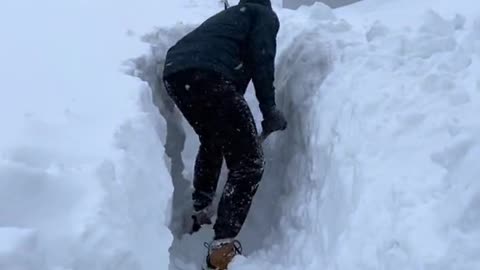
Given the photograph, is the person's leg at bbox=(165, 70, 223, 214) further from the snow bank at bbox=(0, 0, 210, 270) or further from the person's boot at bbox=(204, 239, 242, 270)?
the person's boot at bbox=(204, 239, 242, 270)

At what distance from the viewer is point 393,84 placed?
13.3 ft

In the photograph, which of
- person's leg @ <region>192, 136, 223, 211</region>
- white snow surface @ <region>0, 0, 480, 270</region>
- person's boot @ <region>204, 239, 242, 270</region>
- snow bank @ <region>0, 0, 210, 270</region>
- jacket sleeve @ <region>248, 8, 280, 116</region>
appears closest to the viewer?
snow bank @ <region>0, 0, 210, 270</region>

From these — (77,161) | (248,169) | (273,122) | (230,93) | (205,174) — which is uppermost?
(77,161)

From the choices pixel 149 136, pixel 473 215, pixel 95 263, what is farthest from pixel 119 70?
pixel 473 215

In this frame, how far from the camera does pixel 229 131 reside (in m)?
4.48

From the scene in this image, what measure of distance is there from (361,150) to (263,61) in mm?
1136

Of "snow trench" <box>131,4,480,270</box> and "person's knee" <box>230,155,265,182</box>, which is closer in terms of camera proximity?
"snow trench" <box>131,4,480,270</box>

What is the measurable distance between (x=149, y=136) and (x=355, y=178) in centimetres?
108

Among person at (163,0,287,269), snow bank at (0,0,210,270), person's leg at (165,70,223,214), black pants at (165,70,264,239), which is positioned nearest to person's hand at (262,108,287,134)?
person at (163,0,287,269)

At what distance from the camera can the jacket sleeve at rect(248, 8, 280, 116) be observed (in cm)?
460

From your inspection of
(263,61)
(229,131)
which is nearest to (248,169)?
(229,131)

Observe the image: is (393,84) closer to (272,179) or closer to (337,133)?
(337,133)

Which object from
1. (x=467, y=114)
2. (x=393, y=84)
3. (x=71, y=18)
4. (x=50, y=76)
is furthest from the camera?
(x=71, y=18)

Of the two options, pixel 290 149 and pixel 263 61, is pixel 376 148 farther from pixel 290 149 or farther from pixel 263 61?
pixel 290 149
